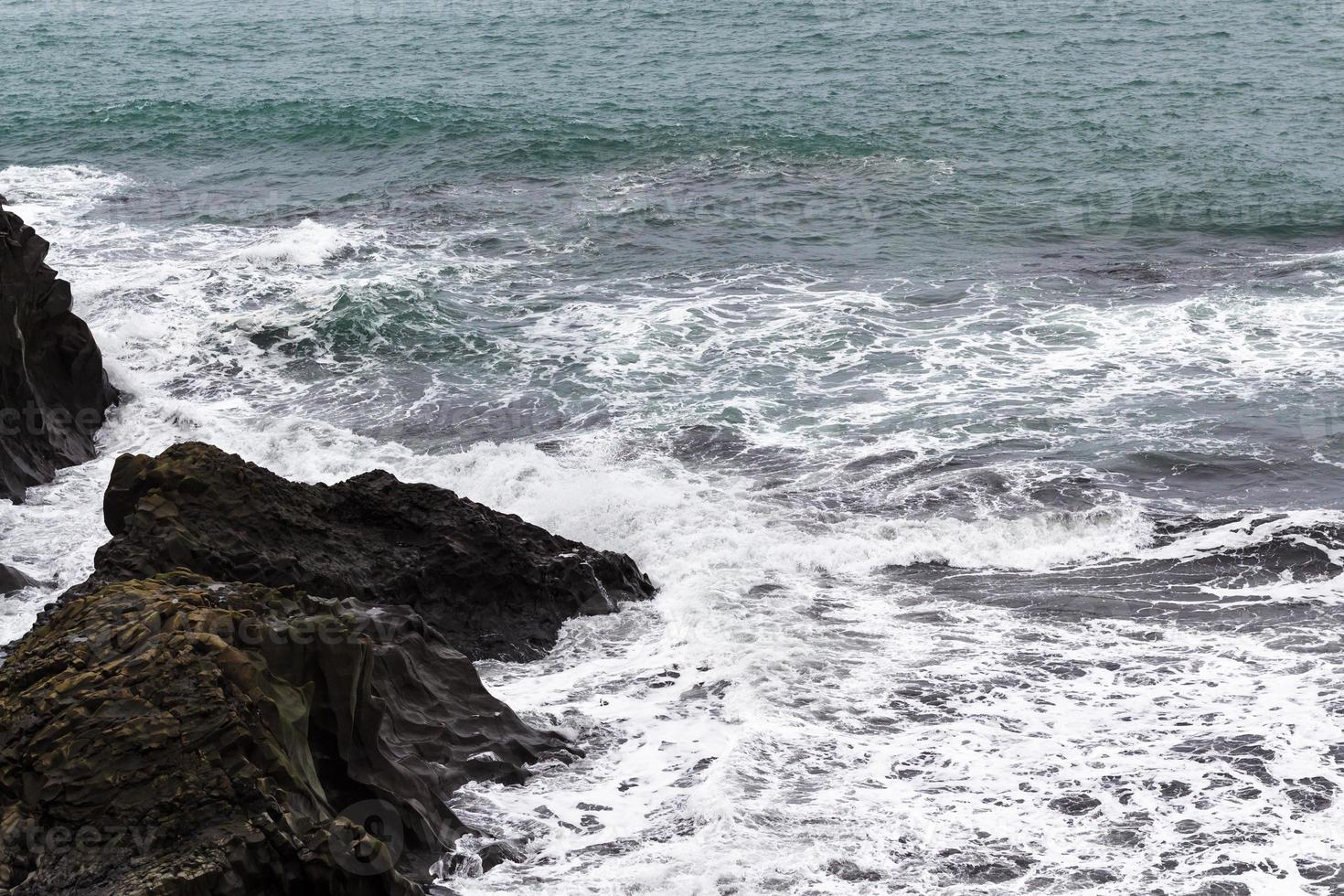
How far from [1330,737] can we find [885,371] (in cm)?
913

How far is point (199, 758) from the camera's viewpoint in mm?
6883

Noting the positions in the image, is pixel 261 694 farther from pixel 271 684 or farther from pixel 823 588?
pixel 823 588

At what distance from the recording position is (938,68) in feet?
114

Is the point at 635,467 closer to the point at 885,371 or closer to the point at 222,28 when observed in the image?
the point at 885,371

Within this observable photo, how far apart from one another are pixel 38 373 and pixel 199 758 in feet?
34.1

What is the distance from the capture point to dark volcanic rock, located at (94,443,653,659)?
10.3 meters

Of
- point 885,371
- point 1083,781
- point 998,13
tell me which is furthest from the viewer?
point 998,13

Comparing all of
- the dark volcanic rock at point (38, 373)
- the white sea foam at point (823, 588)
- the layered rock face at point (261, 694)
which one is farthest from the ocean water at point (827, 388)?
the layered rock face at point (261, 694)

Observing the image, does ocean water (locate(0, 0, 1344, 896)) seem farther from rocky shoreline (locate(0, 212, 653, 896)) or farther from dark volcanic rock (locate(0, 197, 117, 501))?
rocky shoreline (locate(0, 212, 653, 896))

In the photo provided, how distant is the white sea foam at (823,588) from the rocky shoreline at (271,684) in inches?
21.1

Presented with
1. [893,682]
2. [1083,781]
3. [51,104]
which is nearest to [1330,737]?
[1083,781]

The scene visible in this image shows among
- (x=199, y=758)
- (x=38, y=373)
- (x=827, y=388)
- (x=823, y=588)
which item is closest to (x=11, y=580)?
(x=38, y=373)

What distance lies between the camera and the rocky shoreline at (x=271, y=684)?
6.75 metres

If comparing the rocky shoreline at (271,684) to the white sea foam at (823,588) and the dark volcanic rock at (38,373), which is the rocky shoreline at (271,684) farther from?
the dark volcanic rock at (38,373)
